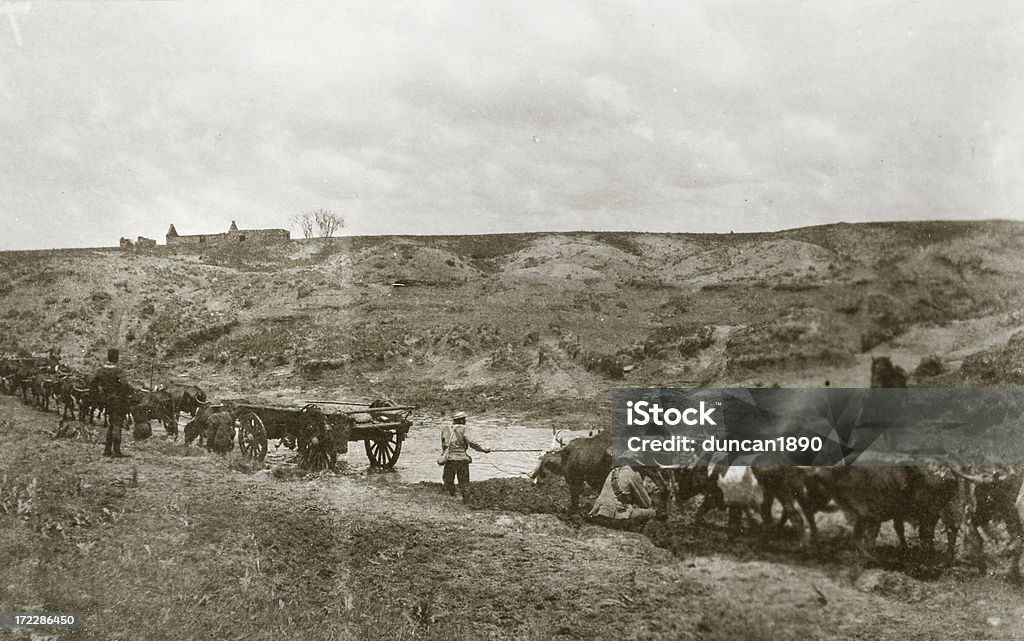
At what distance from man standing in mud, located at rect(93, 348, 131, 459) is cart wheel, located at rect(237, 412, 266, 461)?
169cm

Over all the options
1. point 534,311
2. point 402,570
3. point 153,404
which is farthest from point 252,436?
point 534,311

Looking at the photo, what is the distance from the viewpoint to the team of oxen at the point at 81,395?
873cm

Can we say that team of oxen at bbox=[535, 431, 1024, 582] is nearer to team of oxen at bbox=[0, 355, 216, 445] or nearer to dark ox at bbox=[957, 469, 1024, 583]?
dark ox at bbox=[957, 469, 1024, 583]

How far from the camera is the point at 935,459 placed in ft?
19.3

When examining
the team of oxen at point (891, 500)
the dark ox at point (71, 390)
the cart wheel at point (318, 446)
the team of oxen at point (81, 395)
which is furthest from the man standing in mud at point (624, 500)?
the dark ox at point (71, 390)

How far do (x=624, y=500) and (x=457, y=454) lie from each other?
72.0 inches

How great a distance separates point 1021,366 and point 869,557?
2373 mm

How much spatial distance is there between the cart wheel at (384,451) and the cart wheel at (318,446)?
0.42m

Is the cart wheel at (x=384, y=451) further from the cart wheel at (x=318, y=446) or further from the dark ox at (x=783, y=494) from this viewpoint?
the dark ox at (x=783, y=494)

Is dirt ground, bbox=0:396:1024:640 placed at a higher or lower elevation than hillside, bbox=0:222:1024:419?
lower

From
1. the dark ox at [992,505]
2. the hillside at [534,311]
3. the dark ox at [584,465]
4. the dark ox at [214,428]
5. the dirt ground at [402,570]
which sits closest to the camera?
the dirt ground at [402,570]

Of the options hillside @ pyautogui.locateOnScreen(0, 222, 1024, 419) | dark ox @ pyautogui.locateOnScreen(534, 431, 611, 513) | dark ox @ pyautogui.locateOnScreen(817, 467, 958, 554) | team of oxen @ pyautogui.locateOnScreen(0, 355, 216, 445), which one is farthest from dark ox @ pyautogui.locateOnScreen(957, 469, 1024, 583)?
team of oxen @ pyautogui.locateOnScreen(0, 355, 216, 445)

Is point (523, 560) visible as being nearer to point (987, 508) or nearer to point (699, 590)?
point (699, 590)

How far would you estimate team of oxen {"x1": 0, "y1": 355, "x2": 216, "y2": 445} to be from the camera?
8.73 metres
